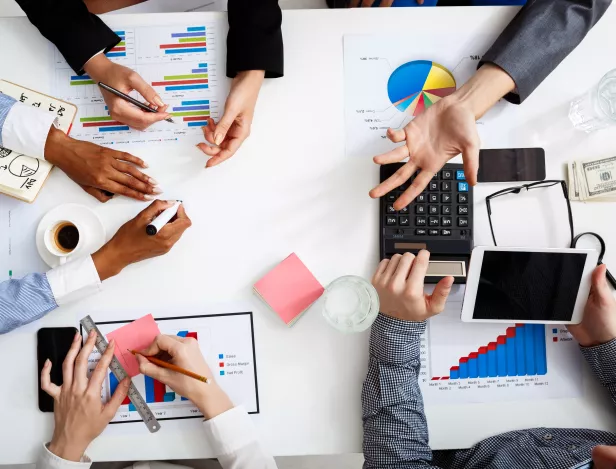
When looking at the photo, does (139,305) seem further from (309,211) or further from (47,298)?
(309,211)

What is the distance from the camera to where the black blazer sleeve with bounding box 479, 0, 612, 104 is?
2.95ft

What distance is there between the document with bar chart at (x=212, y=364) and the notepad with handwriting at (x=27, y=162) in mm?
301

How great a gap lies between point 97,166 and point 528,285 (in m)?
0.87

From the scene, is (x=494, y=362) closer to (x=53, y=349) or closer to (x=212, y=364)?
(x=212, y=364)

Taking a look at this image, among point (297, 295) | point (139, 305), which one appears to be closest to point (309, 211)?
point (297, 295)

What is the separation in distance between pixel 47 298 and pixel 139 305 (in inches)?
6.5

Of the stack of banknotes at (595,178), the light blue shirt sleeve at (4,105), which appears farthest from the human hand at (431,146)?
the light blue shirt sleeve at (4,105)

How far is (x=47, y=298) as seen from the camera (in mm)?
890

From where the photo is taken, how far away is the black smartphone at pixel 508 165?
0.95 meters

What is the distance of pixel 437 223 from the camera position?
93 cm

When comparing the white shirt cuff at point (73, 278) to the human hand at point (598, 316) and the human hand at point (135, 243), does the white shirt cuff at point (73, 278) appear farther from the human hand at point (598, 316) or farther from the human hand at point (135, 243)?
the human hand at point (598, 316)

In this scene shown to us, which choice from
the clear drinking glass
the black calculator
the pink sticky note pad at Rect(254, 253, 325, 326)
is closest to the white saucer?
the pink sticky note pad at Rect(254, 253, 325, 326)

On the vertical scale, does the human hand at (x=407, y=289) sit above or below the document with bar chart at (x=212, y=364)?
above

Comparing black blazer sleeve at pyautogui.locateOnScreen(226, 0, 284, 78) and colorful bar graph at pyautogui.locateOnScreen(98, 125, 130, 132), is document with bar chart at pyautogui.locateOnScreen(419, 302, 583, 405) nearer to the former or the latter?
black blazer sleeve at pyautogui.locateOnScreen(226, 0, 284, 78)
